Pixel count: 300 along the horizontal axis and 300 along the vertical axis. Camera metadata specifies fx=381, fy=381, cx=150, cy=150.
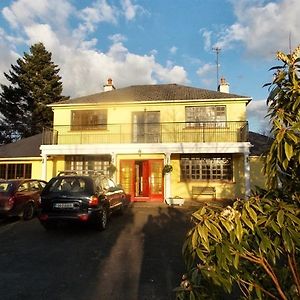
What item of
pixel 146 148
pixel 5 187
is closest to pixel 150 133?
pixel 146 148

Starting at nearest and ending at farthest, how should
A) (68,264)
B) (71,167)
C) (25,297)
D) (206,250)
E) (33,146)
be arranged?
(206,250) < (25,297) < (68,264) < (71,167) < (33,146)

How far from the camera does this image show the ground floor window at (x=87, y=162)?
78.9ft

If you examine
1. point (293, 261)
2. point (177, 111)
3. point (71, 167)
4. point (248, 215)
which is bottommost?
point (293, 261)

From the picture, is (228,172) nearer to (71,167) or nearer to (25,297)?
(71,167)

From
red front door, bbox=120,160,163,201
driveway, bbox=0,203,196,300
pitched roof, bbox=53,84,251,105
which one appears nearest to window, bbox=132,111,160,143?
pitched roof, bbox=53,84,251,105

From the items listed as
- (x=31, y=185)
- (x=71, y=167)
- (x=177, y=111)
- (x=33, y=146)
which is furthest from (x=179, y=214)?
(x=33, y=146)

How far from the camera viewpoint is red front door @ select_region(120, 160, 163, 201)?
2284 cm

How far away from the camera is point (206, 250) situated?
7.79 feet

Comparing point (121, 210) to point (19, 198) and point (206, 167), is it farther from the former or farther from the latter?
point (206, 167)

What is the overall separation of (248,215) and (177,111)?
21091 millimetres

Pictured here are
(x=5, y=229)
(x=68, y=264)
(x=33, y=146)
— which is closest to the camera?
(x=68, y=264)

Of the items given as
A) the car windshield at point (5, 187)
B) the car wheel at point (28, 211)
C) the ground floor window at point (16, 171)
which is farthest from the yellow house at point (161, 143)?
the car windshield at point (5, 187)

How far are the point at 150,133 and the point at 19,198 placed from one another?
1021 cm

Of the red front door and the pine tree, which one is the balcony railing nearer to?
the red front door
